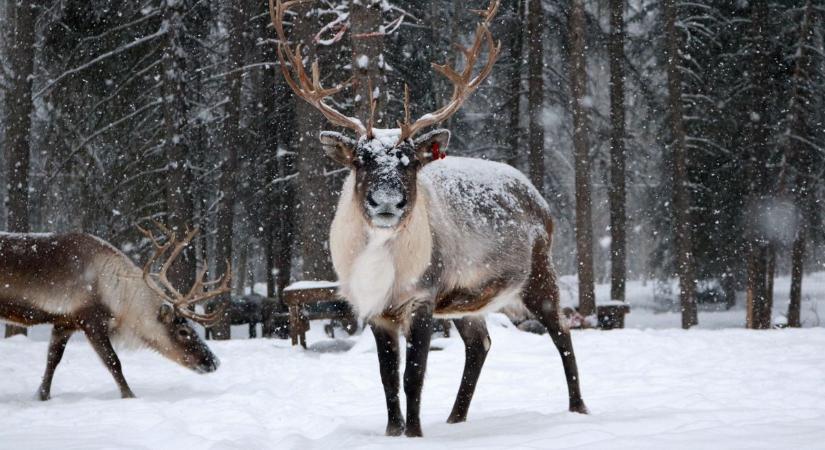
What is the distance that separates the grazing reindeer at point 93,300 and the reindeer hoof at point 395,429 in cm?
358

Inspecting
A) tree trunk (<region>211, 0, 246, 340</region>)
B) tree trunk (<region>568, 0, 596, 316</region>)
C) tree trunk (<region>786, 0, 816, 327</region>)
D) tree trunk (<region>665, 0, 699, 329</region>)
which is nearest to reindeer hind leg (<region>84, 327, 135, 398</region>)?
tree trunk (<region>211, 0, 246, 340</region>)

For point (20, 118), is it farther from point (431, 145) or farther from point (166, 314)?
point (431, 145)

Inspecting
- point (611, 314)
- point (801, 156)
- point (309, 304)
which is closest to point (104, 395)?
point (309, 304)

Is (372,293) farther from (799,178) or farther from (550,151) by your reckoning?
(550,151)

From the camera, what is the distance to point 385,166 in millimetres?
4141

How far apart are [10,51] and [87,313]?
707cm

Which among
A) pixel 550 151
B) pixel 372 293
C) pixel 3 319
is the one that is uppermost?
pixel 550 151

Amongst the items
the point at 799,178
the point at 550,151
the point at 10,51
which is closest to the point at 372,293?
the point at 10,51

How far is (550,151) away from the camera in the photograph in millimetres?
20922

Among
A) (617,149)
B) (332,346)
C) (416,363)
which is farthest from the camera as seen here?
(617,149)

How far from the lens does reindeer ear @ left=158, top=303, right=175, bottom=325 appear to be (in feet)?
26.2

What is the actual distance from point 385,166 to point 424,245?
581 millimetres

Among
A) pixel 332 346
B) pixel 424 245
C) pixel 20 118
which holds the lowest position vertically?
pixel 332 346

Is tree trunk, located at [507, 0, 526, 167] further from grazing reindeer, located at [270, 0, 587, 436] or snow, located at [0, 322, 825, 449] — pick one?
grazing reindeer, located at [270, 0, 587, 436]
